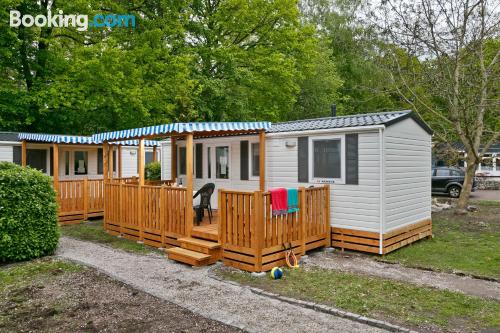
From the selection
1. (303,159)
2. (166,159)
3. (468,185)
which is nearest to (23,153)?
(166,159)

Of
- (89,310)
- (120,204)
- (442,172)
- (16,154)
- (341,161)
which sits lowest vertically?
(89,310)

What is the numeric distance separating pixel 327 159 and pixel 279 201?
187cm

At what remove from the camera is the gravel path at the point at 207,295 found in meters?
3.91

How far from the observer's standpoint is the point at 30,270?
5926 mm

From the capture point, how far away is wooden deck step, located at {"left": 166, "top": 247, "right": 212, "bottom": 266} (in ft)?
19.9

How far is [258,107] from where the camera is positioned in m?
18.6

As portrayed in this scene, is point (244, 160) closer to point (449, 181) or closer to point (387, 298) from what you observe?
point (387, 298)

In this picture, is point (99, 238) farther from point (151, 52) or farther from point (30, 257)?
point (151, 52)

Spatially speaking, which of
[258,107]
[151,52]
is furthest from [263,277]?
[258,107]

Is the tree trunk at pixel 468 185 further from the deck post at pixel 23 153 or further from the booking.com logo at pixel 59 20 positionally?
the booking.com logo at pixel 59 20

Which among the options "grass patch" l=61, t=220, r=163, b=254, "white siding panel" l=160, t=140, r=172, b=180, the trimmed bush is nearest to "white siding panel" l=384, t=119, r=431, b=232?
"grass patch" l=61, t=220, r=163, b=254

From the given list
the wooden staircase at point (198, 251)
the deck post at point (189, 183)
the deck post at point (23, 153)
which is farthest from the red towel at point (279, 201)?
the deck post at point (23, 153)

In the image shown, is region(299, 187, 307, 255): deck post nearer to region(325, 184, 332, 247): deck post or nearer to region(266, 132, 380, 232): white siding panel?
region(325, 184, 332, 247): deck post

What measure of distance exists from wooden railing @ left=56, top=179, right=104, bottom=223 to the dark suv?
1408 cm
